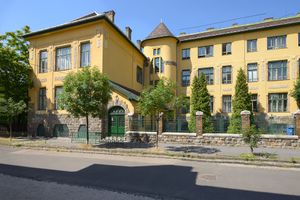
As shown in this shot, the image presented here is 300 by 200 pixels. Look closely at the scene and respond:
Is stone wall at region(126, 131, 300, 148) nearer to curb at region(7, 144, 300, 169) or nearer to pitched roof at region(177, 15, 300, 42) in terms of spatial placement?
curb at region(7, 144, 300, 169)

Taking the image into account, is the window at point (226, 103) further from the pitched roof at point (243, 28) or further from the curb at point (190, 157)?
the curb at point (190, 157)

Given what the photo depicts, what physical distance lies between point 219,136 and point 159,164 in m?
7.00

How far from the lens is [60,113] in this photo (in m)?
22.7

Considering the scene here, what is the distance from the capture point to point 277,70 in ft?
85.7

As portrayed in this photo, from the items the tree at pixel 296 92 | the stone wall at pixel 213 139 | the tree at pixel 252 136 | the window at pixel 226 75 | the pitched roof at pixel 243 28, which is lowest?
the stone wall at pixel 213 139

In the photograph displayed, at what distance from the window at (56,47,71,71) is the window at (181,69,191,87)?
14.7 m

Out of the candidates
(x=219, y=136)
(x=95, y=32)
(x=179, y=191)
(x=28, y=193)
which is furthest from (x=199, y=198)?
(x=95, y=32)

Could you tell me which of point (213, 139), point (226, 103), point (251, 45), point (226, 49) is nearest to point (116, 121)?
point (213, 139)

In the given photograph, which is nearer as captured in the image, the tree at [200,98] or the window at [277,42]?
the tree at [200,98]

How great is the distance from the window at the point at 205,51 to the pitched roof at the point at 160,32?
4.21 metres

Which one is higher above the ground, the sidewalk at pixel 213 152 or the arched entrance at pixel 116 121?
the arched entrance at pixel 116 121

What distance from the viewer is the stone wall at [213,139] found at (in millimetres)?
15078

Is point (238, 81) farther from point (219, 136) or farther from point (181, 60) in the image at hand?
point (219, 136)

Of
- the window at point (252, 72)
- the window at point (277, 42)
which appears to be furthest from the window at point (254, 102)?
the window at point (277, 42)
